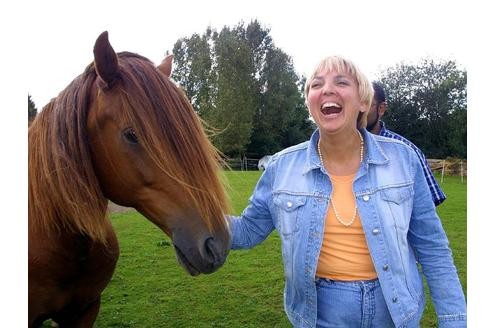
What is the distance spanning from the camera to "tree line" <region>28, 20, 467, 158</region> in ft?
80.7

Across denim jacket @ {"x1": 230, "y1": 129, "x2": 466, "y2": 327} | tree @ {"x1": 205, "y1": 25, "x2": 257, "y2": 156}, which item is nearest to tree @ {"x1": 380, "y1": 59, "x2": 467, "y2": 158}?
tree @ {"x1": 205, "y1": 25, "x2": 257, "y2": 156}

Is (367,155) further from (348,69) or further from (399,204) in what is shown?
(348,69)

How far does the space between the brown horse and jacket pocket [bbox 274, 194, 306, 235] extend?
31 cm

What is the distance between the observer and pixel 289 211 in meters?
1.82

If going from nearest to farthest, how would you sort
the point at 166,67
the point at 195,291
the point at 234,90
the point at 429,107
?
the point at 166,67 < the point at 195,291 < the point at 429,107 < the point at 234,90

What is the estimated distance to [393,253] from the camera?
166 centimetres

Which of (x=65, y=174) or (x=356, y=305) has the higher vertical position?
(x=65, y=174)

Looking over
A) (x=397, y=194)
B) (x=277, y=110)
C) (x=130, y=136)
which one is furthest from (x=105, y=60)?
(x=277, y=110)

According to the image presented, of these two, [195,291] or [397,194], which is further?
[195,291]

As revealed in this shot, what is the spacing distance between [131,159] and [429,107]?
2715 centimetres

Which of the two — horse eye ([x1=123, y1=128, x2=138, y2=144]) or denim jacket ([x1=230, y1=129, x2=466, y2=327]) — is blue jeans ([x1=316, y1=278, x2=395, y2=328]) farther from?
horse eye ([x1=123, y1=128, x2=138, y2=144])

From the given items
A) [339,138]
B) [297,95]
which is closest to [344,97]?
[339,138]
